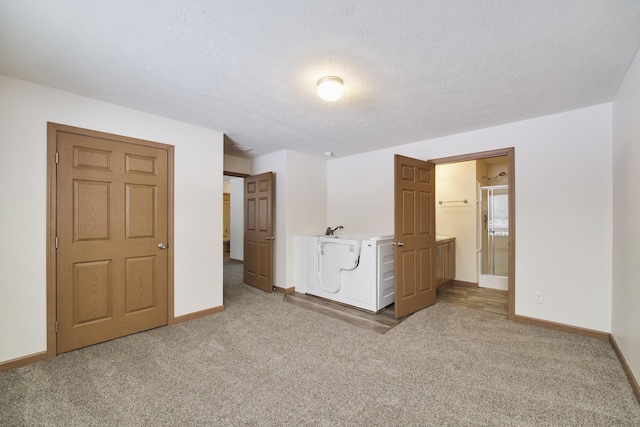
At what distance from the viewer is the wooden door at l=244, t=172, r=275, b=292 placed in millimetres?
4359

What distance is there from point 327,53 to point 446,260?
3.95 metres

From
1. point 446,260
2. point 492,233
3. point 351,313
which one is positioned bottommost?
point 351,313

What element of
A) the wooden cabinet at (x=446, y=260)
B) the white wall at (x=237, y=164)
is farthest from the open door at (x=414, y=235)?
the white wall at (x=237, y=164)

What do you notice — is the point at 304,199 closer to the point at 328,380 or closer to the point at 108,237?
the point at 108,237

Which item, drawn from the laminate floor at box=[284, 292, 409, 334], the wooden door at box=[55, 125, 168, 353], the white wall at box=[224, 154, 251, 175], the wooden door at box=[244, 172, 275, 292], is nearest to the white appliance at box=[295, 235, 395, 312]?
the laminate floor at box=[284, 292, 409, 334]

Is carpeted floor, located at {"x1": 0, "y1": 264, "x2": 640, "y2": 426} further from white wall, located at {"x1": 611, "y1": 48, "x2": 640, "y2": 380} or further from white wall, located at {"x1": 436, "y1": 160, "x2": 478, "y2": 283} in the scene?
white wall, located at {"x1": 436, "y1": 160, "x2": 478, "y2": 283}

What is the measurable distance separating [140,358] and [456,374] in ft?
8.61

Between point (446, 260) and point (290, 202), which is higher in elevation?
point (290, 202)

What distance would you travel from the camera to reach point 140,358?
2320 millimetres

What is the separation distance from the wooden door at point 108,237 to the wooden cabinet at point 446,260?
12.8 feet

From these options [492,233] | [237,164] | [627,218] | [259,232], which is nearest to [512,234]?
[627,218]

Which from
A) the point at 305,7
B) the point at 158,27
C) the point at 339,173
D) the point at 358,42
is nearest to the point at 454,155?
the point at 339,173

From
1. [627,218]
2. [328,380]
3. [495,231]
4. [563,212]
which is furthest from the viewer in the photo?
[495,231]

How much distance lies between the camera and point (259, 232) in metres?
4.57
